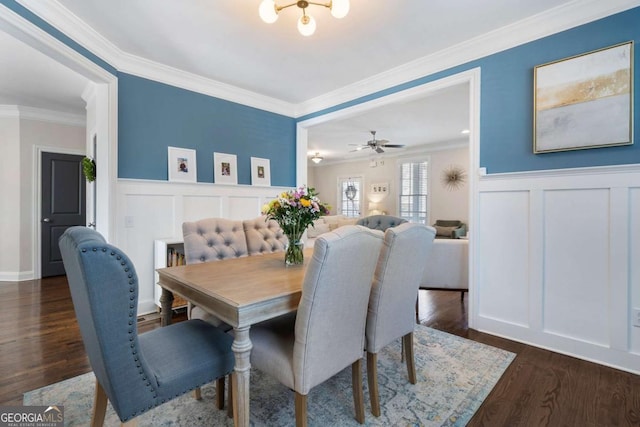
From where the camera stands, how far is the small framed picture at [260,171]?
403 centimetres

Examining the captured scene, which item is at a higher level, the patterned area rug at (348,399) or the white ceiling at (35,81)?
the white ceiling at (35,81)

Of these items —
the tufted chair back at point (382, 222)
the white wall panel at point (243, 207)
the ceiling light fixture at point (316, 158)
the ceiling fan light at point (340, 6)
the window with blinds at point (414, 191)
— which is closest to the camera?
the ceiling fan light at point (340, 6)

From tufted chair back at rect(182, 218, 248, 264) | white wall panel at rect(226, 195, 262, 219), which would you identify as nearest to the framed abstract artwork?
tufted chair back at rect(182, 218, 248, 264)

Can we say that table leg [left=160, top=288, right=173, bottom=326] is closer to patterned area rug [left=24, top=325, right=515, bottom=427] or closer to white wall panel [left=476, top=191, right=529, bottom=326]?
patterned area rug [left=24, top=325, right=515, bottom=427]

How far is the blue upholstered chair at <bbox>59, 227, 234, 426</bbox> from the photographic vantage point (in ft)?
3.11

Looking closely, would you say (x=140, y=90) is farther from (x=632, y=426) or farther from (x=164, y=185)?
(x=632, y=426)

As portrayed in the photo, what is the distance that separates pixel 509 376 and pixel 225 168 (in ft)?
11.4

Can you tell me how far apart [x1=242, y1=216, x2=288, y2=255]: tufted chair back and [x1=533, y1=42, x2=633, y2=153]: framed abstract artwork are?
227cm

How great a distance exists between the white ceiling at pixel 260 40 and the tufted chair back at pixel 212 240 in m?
1.63

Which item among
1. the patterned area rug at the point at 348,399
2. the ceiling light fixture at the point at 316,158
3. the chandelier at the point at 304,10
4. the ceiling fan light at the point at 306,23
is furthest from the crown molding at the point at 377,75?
the ceiling light fixture at the point at 316,158

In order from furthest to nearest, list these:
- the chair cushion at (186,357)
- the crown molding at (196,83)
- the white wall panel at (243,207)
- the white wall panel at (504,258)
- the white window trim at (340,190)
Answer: the white window trim at (340,190), the white wall panel at (243,207), the crown molding at (196,83), the white wall panel at (504,258), the chair cushion at (186,357)

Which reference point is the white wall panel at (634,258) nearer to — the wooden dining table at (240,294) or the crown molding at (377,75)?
the crown molding at (377,75)

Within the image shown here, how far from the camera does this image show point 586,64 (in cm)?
217

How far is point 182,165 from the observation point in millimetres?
3393
